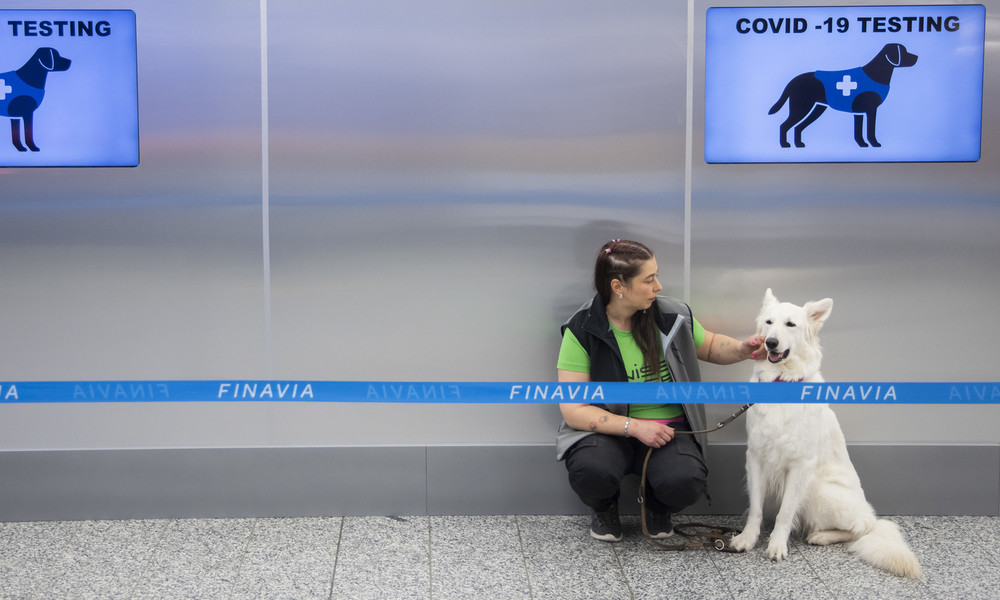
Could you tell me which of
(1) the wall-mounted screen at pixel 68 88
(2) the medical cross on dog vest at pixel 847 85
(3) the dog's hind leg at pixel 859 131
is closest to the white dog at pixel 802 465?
(3) the dog's hind leg at pixel 859 131

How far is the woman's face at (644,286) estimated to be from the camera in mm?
3229

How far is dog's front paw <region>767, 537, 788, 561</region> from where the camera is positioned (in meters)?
3.19

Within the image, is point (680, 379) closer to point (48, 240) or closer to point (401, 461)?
point (401, 461)

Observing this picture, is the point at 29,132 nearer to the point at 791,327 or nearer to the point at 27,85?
the point at 27,85

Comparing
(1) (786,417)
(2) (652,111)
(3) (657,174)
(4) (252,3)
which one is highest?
(4) (252,3)

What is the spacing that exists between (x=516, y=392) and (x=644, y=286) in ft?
2.15

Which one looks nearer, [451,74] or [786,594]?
[786,594]

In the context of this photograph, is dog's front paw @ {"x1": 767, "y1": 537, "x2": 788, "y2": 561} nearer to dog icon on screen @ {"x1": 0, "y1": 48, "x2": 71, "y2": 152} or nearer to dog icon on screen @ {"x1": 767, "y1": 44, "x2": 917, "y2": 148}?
dog icon on screen @ {"x1": 767, "y1": 44, "x2": 917, "y2": 148}

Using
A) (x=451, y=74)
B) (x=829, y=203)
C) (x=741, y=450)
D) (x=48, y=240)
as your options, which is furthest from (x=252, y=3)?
(x=741, y=450)

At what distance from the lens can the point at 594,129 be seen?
11.6 feet

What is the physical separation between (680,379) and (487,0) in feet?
5.58

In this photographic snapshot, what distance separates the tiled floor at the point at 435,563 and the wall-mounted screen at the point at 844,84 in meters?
1.59

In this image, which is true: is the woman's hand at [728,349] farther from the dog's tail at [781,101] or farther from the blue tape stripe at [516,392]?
the dog's tail at [781,101]

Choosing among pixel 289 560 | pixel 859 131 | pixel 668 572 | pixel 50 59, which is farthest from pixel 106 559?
pixel 859 131
